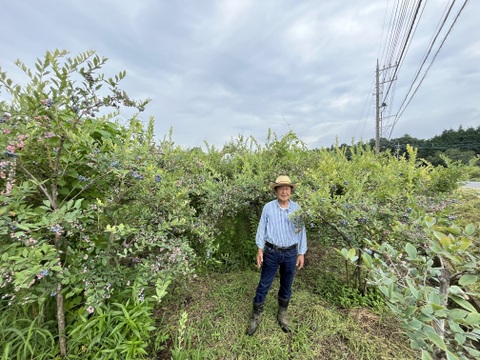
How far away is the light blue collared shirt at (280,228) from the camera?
2436mm

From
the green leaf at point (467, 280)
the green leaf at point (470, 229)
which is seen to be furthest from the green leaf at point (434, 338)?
the green leaf at point (470, 229)

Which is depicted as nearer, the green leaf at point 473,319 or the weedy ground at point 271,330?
the green leaf at point 473,319

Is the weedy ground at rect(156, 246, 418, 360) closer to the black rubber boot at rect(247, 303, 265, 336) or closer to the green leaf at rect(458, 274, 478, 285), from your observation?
the black rubber boot at rect(247, 303, 265, 336)

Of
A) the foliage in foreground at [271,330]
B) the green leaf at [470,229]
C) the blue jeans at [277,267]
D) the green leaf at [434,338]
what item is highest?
the green leaf at [470,229]

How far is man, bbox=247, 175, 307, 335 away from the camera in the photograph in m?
2.44

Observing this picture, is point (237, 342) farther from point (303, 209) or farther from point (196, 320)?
point (303, 209)

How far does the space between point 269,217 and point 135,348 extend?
1.66m

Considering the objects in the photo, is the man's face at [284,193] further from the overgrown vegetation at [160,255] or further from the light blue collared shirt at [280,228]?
the overgrown vegetation at [160,255]

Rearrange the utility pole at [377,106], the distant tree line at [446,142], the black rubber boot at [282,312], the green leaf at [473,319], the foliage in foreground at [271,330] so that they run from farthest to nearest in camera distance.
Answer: the distant tree line at [446,142] → the utility pole at [377,106] → the black rubber boot at [282,312] → the foliage in foreground at [271,330] → the green leaf at [473,319]

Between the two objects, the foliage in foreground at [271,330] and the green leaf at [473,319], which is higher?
the green leaf at [473,319]

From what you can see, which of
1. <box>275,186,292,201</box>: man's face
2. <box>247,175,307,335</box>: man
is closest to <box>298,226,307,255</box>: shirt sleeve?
<box>247,175,307,335</box>: man

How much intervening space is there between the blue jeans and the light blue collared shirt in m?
0.10

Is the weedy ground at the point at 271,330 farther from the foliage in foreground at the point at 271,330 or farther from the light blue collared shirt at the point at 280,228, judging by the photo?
the light blue collared shirt at the point at 280,228

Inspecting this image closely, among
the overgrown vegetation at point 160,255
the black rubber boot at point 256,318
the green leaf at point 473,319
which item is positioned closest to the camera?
Result: the green leaf at point 473,319
